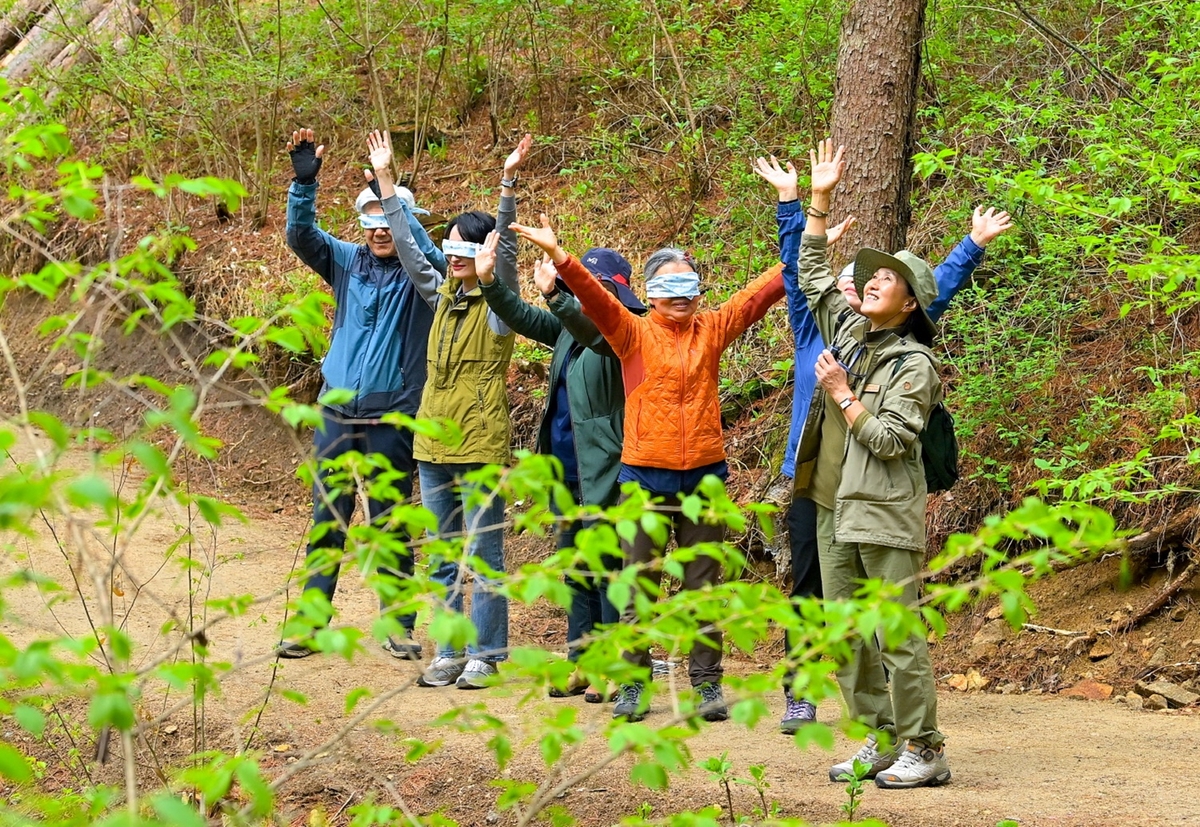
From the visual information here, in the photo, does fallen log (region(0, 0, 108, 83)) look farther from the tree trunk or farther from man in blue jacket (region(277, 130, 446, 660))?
the tree trunk

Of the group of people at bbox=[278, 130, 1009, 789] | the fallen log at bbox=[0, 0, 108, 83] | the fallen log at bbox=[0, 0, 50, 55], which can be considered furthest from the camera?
the fallen log at bbox=[0, 0, 50, 55]

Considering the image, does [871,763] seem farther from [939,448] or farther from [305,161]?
[305,161]

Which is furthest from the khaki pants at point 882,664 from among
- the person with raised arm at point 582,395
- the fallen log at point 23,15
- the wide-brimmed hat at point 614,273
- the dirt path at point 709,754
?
the fallen log at point 23,15

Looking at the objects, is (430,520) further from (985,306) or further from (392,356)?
(985,306)

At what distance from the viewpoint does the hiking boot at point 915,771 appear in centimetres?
451

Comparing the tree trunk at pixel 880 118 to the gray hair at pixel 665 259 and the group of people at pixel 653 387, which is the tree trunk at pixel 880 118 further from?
the gray hair at pixel 665 259

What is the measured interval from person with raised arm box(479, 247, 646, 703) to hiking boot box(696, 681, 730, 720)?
0.53m

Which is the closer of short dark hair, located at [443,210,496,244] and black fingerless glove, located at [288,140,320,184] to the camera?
short dark hair, located at [443,210,496,244]

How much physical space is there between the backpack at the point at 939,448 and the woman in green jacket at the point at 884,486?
0.12 meters

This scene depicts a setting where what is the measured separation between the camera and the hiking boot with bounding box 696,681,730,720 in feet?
17.5

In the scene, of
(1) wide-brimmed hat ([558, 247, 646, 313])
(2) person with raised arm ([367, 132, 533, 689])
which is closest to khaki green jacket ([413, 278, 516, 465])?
(2) person with raised arm ([367, 132, 533, 689])

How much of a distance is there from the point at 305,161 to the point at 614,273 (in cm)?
182

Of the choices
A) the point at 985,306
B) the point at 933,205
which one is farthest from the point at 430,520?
the point at 933,205

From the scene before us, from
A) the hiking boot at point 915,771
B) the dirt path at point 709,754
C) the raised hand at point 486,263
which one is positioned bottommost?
the dirt path at point 709,754
